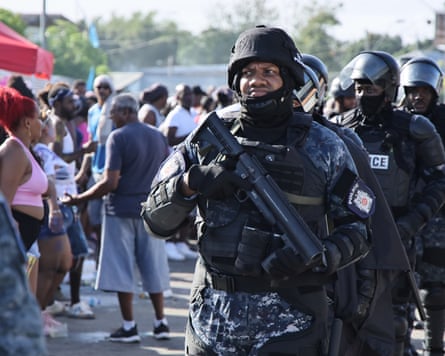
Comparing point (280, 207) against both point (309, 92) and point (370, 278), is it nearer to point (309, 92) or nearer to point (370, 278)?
point (370, 278)

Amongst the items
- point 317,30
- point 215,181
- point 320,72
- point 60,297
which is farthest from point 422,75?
point 317,30

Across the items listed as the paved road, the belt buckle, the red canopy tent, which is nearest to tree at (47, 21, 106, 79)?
Answer: the red canopy tent

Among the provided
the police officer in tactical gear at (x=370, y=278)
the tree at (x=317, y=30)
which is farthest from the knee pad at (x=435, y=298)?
the tree at (x=317, y=30)

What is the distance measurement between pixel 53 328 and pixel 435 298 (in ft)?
10.2

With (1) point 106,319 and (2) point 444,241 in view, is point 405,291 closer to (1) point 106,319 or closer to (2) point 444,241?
(2) point 444,241

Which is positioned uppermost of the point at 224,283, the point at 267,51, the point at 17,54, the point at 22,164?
the point at 267,51

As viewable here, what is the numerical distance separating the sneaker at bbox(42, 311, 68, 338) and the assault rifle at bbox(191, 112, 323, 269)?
15.4 feet

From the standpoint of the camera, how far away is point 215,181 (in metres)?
3.81

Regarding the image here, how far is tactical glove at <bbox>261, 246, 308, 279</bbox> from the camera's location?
3.68m

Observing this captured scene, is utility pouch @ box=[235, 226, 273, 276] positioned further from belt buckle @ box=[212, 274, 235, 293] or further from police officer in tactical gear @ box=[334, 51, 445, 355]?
police officer in tactical gear @ box=[334, 51, 445, 355]

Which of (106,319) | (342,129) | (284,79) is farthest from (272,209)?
(106,319)

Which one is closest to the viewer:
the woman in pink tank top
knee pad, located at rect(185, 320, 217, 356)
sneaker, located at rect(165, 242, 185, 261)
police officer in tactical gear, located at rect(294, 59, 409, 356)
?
knee pad, located at rect(185, 320, 217, 356)

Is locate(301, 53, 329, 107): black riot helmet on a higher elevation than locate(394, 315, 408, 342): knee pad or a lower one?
higher

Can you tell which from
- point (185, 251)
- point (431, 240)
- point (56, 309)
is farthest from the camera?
point (185, 251)
